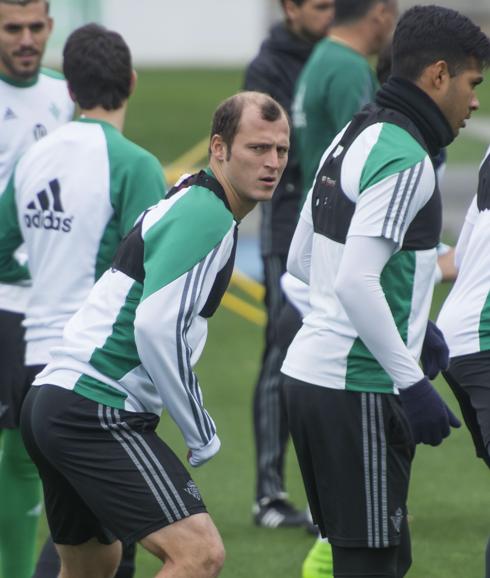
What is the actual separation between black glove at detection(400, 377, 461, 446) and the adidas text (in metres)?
1.50

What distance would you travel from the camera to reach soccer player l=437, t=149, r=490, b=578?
4516 mm

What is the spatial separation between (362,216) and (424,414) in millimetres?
581

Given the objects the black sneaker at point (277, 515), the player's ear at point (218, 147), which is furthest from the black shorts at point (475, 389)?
the black sneaker at point (277, 515)

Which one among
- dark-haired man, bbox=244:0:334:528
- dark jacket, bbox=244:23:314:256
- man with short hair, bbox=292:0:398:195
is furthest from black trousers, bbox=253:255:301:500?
man with short hair, bbox=292:0:398:195

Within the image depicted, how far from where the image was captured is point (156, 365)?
158 inches

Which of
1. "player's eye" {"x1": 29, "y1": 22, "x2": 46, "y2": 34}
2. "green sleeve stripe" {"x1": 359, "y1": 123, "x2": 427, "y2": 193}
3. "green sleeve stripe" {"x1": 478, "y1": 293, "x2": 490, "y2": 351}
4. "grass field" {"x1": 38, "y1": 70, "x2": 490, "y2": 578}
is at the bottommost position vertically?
"grass field" {"x1": 38, "y1": 70, "x2": 490, "y2": 578}

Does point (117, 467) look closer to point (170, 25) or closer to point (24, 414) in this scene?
point (24, 414)

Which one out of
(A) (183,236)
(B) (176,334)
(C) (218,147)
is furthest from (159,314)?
(C) (218,147)

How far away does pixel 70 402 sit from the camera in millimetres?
4164

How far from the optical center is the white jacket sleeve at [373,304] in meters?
3.97

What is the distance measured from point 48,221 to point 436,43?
1.60m

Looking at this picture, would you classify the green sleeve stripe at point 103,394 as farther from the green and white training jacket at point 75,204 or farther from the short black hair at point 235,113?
the green and white training jacket at point 75,204

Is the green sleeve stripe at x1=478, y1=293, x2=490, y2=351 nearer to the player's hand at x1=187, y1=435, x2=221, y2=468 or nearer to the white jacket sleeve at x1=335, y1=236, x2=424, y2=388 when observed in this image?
the white jacket sleeve at x1=335, y1=236, x2=424, y2=388

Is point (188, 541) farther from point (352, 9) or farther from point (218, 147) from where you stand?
point (352, 9)
